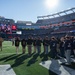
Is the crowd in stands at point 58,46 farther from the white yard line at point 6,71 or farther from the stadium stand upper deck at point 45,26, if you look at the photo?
the stadium stand upper deck at point 45,26

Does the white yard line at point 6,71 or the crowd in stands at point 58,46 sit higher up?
the crowd in stands at point 58,46

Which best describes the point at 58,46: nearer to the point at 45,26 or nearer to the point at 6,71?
the point at 6,71

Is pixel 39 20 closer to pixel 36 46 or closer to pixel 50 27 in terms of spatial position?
pixel 50 27

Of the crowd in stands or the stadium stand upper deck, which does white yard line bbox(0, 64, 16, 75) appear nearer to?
the crowd in stands

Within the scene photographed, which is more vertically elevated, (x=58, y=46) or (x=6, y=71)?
(x=58, y=46)

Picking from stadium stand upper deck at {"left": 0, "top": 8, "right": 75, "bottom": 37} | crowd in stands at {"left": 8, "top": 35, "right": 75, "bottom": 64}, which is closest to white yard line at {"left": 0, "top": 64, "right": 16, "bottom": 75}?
crowd in stands at {"left": 8, "top": 35, "right": 75, "bottom": 64}

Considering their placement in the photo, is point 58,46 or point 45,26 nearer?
point 58,46

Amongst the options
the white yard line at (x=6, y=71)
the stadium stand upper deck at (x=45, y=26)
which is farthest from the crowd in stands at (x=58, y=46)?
Result: the stadium stand upper deck at (x=45, y=26)

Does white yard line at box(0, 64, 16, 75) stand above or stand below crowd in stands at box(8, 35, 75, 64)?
below

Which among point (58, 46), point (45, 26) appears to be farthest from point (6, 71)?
point (45, 26)

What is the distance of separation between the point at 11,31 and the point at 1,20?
44.5 feet

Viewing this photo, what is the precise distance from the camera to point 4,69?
33.9 feet

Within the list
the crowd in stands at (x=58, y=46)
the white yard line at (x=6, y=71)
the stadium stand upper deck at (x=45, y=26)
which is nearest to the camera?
the white yard line at (x=6, y=71)

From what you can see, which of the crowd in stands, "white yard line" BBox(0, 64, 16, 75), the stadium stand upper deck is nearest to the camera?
"white yard line" BBox(0, 64, 16, 75)
